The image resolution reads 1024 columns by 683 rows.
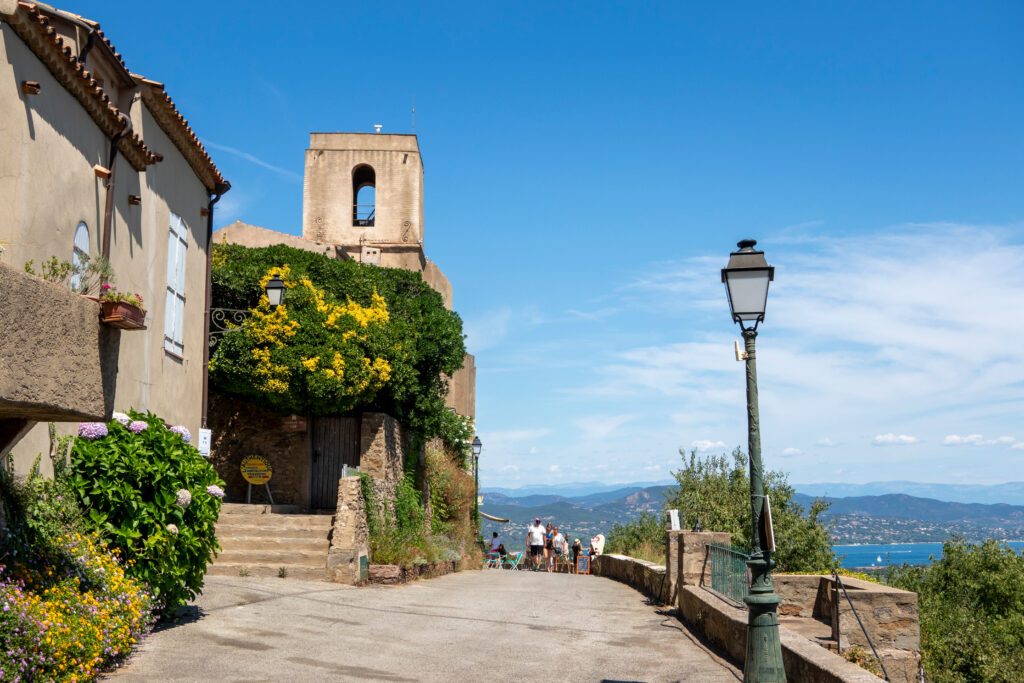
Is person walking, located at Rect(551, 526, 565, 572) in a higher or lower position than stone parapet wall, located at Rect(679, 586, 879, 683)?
lower

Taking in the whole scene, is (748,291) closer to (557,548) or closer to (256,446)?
(256,446)

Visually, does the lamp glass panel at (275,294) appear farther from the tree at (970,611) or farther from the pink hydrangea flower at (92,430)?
the tree at (970,611)

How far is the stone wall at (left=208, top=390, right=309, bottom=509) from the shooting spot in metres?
22.3

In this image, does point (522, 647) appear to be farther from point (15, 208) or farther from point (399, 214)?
point (399, 214)

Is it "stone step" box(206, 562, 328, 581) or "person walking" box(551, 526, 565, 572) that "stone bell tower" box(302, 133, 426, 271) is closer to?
"person walking" box(551, 526, 565, 572)

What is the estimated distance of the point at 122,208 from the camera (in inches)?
480

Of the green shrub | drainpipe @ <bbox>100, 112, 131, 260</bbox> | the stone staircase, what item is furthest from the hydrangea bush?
the green shrub

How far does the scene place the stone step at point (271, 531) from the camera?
1728 cm

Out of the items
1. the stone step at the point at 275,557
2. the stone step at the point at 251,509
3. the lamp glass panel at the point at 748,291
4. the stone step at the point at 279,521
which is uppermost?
the lamp glass panel at the point at 748,291

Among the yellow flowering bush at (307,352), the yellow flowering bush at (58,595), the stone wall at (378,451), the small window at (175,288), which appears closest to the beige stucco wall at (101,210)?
the small window at (175,288)

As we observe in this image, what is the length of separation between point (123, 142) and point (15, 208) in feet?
10.2

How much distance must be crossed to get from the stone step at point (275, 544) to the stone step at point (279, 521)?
50 centimetres

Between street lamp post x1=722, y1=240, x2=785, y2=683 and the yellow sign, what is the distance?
50.0ft

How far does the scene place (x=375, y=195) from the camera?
135 feet
